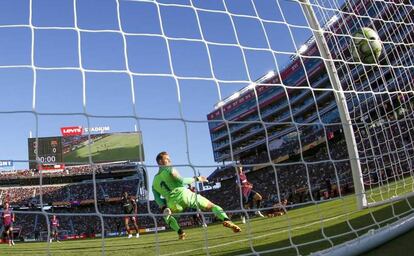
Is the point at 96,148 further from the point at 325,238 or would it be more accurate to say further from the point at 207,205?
the point at 325,238

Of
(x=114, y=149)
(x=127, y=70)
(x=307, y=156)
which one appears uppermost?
(x=114, y=149)

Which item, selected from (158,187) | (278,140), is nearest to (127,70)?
(158,187)

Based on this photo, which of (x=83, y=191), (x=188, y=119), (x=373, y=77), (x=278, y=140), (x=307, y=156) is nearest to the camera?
(x=188, y=119)

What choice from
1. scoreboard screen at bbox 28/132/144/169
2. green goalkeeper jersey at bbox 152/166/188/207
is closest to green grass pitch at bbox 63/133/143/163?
scoreboard screen at bbox 28/132/144/169

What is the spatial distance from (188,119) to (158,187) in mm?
2956

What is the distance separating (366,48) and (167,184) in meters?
2.92

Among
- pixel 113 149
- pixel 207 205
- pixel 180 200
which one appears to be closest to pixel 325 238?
pixel 207 205

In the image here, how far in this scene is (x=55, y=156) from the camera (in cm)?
3684

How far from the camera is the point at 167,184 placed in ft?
19.0

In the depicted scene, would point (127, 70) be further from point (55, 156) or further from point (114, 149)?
point (55, 156)

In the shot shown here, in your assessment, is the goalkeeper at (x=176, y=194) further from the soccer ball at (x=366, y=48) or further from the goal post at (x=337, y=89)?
the soccer ball at (x=366, y=48)

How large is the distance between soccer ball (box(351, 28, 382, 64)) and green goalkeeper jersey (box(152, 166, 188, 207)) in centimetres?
258

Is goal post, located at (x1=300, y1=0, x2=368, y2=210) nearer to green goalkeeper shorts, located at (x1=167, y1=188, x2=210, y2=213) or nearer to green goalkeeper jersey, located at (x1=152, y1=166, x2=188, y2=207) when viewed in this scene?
green goalkeeper shorts, located at (x1=167, y1=188, x2=210, y2=213)

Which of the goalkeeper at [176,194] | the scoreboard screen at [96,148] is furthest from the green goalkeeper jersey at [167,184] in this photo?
the scoreboard screen at [96,148]
